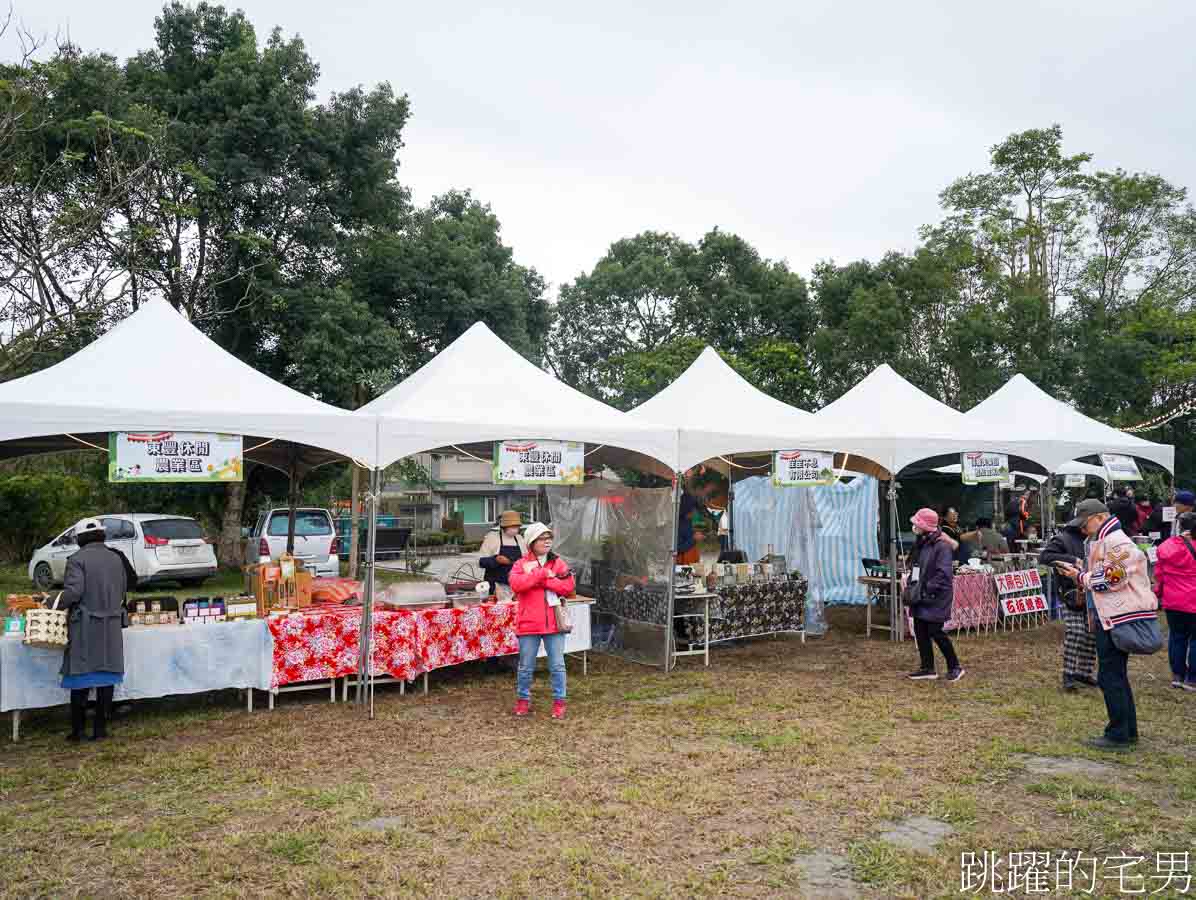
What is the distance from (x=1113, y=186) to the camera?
25812mm

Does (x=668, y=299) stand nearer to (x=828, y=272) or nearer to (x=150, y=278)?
(x=828, y=272)

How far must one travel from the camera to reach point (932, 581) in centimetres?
745

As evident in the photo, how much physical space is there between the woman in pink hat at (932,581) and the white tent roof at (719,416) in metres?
1.83

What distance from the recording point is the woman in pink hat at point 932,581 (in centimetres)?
745

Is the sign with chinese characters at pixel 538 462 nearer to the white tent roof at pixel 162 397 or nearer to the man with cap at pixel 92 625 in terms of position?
the white tent roof at pixel 162 397

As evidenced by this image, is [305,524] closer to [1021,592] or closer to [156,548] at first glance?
[156,548]

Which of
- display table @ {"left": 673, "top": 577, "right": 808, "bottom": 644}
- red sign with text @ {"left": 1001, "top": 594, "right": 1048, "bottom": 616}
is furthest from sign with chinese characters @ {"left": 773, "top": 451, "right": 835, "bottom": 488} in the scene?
red sign with text @ {"left": 1001, "top": 594, "right": 1048, "bottom": 616}

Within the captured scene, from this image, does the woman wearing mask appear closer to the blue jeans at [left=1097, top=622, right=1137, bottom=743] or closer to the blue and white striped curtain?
the blue jeans at [left=1097, top=622, right=1137, bottom=743]

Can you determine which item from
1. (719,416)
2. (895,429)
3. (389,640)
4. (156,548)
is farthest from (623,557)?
(156,548)

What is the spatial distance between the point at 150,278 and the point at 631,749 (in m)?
13.7

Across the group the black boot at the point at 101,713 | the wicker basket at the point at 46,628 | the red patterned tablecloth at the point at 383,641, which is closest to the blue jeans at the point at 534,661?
the red patterned tablecloth at the point at 383,641

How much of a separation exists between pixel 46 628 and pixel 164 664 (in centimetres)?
87

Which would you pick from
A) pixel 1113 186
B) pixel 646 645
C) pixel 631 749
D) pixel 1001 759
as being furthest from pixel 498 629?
pixel 1113 186

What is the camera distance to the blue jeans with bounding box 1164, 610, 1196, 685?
7152 millimetres
